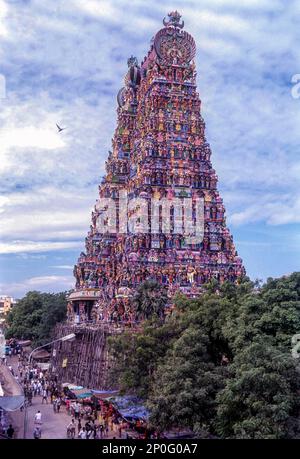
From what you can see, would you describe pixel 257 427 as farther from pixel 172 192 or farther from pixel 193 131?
pixel 193 131

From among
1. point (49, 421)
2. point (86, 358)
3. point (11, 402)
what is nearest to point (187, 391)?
point (11, 402)

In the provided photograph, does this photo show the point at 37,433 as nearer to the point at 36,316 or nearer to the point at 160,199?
the point at 160,199

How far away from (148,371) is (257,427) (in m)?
9.85

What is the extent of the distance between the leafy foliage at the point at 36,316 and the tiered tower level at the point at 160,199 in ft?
15.5

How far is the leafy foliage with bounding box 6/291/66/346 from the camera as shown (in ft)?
178

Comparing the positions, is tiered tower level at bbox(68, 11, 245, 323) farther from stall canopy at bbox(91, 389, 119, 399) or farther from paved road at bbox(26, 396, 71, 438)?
paved road at bbox(26, 396, 71, 438)

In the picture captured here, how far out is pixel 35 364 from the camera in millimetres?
47875

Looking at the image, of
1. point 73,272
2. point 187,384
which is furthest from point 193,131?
point 187,384

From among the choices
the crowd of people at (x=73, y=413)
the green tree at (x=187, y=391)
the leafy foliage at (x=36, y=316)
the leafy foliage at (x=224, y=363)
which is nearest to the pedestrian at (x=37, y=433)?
the crowd of people at (x=73, y=413)

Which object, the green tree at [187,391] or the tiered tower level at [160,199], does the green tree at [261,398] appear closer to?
the green tree at [187,391]

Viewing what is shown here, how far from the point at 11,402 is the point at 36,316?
120ft

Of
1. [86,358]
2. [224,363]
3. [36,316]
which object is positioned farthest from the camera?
[36,316]

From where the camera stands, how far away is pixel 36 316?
196 ft

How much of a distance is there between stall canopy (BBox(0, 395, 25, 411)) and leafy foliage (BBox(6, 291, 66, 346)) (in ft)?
91.1
